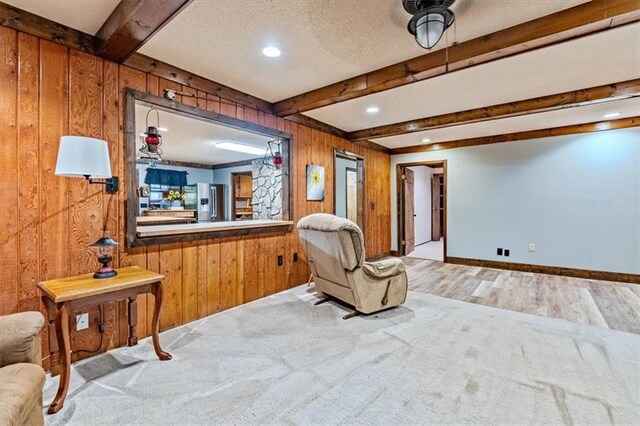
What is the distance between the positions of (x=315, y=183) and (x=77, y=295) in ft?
10.4

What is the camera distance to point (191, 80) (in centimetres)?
283

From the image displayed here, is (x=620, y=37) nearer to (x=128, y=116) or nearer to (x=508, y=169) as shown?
(x=508, y=169)

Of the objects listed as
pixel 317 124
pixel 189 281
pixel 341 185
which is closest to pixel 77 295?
pixel 189 281

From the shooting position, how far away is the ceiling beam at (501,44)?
1837 mm

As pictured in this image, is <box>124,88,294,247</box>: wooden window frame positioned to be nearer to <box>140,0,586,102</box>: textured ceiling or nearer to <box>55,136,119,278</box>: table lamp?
<box>140,0,586,102</box>: textured ceiling

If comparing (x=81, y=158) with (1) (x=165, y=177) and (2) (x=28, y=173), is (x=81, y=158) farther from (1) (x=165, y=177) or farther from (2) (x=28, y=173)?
(1) (x=165, y=177)

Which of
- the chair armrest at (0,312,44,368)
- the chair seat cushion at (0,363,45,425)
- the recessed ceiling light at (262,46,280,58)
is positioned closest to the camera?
the chair seat cushion at (0,363,45,425)

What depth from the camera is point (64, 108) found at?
83.7 inches

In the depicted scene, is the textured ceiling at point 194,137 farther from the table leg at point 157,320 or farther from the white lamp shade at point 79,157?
the table leg at point 157,320

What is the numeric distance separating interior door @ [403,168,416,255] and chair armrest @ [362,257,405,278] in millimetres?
3635

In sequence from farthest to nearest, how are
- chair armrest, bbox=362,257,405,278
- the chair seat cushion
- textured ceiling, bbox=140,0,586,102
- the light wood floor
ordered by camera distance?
the light wood floor < chair armrest, bbox=362,257,405,278 < textured ceiling, bbox=140,0,586,102 < the chair seat cushion

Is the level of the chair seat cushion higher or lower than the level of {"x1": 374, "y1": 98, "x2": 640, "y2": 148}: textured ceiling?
lower

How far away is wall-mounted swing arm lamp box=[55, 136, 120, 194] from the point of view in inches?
71.7

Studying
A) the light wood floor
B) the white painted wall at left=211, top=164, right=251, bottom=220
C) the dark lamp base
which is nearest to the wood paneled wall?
the dark lamp base
